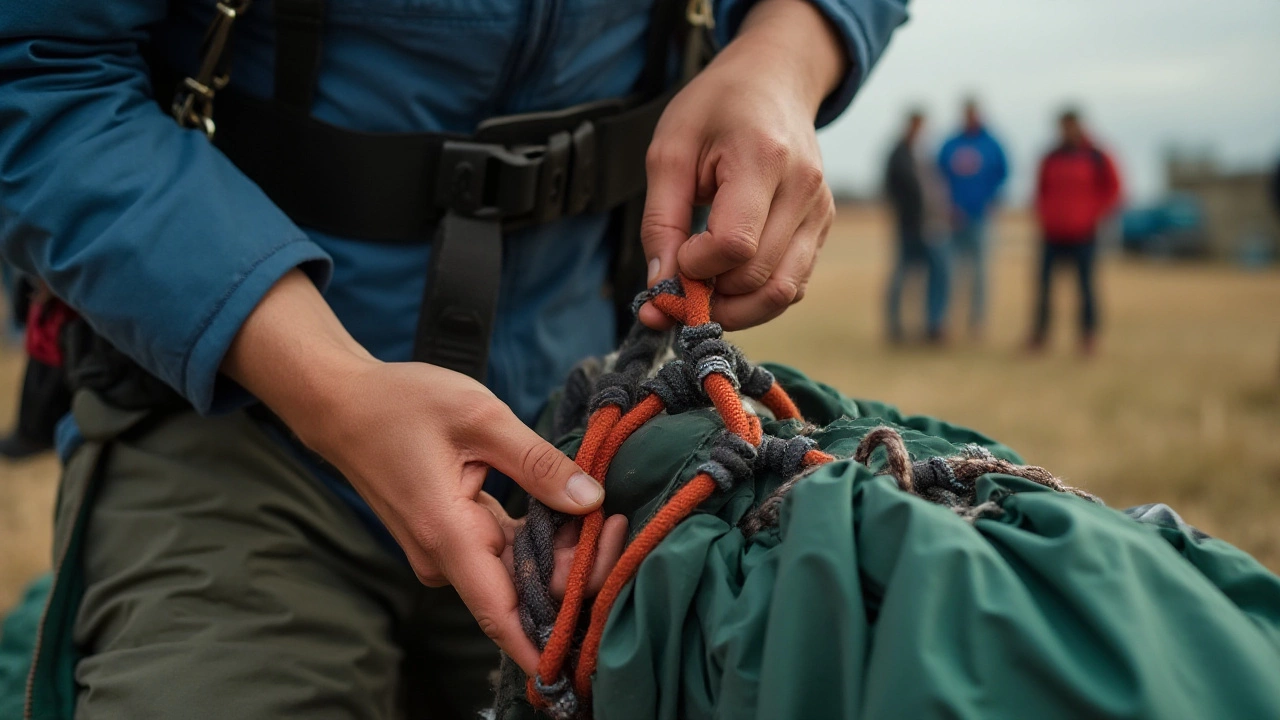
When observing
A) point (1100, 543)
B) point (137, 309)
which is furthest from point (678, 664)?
point (137, 309)

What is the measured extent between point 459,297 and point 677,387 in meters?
0.40

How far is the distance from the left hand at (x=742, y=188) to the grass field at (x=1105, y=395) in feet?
7.20

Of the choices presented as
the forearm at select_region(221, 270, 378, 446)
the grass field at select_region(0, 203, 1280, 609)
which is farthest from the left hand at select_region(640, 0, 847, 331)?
the grass field at select_region(0, 203, 1280, 609)

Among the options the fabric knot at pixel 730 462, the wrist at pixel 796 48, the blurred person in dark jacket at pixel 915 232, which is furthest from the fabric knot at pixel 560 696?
the blurred person in dark jacket at pixel 915 232

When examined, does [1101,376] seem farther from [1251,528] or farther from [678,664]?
[678,664]

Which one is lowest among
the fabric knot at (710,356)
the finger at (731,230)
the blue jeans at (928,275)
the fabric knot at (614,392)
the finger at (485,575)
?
the blue jeans at (928,275)

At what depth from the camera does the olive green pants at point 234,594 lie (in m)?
1.19

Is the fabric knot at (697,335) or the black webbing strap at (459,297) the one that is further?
the black webbing strap at (459,297)

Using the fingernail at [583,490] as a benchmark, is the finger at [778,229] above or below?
above

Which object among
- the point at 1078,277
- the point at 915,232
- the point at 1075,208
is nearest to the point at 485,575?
the point at 1078,277

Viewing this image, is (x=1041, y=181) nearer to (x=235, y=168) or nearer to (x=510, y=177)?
(x=510, y=177)

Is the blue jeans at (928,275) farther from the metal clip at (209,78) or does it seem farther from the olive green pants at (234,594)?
the metal clip at (209,78)

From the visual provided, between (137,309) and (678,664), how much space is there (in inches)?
30.2

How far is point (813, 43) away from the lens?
142 cm
